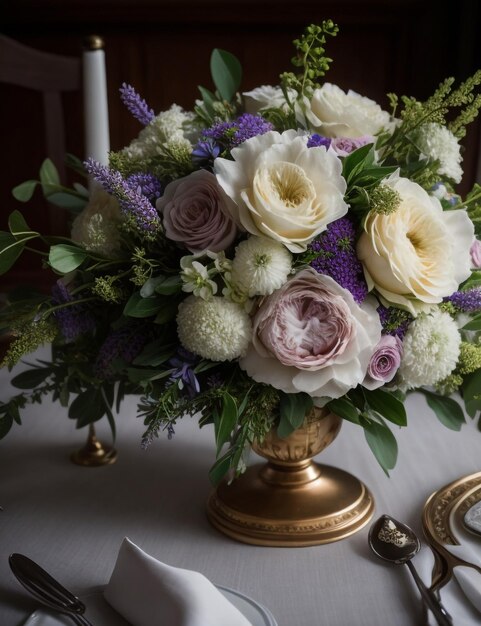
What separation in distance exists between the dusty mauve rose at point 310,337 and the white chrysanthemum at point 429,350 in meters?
0.06

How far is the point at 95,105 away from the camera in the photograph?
1.35 m

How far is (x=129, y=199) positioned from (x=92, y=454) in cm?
41

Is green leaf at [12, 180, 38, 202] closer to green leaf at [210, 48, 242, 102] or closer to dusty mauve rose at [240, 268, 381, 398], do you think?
green leaf at [210, 48, 242, 102]

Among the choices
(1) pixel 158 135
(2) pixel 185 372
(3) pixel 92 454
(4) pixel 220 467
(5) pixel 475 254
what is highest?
(1) pixel 158 135

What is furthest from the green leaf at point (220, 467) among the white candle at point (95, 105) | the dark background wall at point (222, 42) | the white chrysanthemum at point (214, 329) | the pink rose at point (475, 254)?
the dark background wall at point (222, 42)

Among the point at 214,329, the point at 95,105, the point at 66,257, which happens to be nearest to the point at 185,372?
the point at 214,329

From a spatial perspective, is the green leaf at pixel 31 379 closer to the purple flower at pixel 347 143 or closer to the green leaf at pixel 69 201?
the green leaf at pixel 69 201

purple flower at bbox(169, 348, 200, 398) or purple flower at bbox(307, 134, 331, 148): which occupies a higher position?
purple flower at bbox(307, 134, 331, 148)

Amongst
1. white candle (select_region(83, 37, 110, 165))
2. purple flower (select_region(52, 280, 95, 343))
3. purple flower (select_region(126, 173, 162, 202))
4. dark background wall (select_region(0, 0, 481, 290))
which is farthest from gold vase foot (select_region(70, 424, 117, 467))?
dark background wall (select_region(0, 0, 481, 290))

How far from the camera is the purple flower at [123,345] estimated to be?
75 centimetres

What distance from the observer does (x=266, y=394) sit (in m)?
0.72

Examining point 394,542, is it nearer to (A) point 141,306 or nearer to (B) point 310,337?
(B) point 310,337

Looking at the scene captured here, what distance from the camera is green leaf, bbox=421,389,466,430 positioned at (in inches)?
32.0

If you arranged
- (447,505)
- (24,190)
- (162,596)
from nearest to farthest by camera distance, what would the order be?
(162,596)
(447,505)
(24,190)
